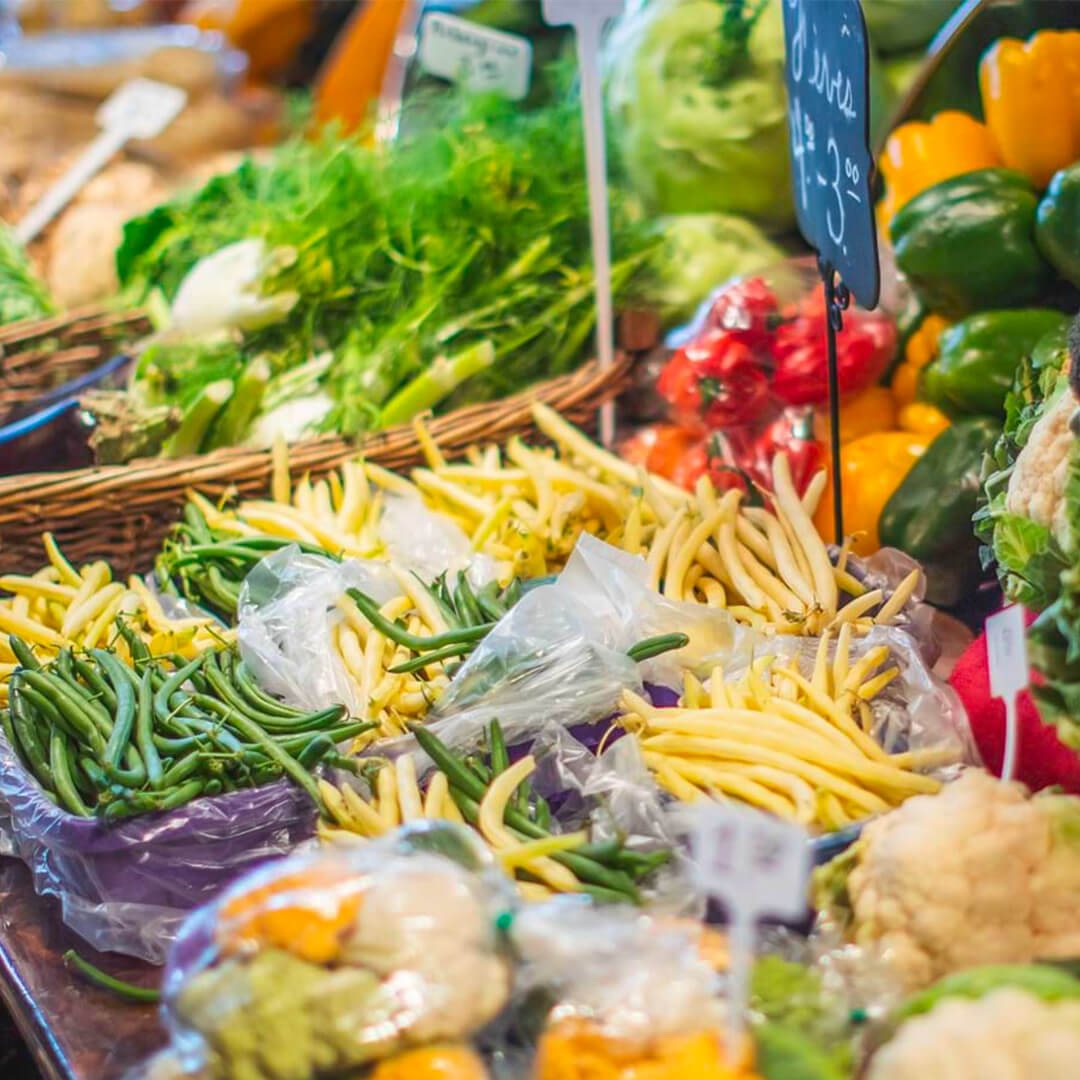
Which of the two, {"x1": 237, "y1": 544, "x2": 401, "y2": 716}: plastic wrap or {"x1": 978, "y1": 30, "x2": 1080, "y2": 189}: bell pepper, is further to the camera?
{"x1": 978, "y1": 30, "x2": 1080, "y2": 189}: bell pepper

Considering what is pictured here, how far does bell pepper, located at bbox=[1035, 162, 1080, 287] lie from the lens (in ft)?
6.18

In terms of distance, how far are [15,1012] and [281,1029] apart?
697mm

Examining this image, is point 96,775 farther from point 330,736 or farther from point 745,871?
point 745,871

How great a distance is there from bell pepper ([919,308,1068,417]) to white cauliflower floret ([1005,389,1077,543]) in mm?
590

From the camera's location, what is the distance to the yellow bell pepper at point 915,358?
2262mm

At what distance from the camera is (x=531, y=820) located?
141cm

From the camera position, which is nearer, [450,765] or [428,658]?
[450,765]

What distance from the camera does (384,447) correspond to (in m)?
2.43

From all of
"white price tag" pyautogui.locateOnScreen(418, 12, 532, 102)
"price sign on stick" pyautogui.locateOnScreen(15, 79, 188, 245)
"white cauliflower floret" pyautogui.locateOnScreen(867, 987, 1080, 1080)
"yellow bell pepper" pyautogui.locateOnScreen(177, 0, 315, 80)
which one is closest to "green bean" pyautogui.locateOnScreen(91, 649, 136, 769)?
"white cauliflower floret" pyautogui.locateOnScreen(867, 987, 1080, 1080)

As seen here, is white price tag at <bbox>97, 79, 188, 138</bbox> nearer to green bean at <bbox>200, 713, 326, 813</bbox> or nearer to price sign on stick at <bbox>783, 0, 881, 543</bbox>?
price sign on stick at <bbox>783, 0, 881, 543</bbox>

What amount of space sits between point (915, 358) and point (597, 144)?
0.78 m

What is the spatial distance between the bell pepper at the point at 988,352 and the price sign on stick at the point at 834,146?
0.29m

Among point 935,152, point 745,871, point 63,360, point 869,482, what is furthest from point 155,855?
point 63,360

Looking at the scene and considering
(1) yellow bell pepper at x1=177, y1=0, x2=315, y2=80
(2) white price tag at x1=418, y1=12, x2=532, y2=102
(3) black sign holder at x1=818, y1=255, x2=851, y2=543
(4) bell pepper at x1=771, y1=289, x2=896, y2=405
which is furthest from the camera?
(1) yellow bell pepper at x1=177, y1=0, x2=315, y2=80
